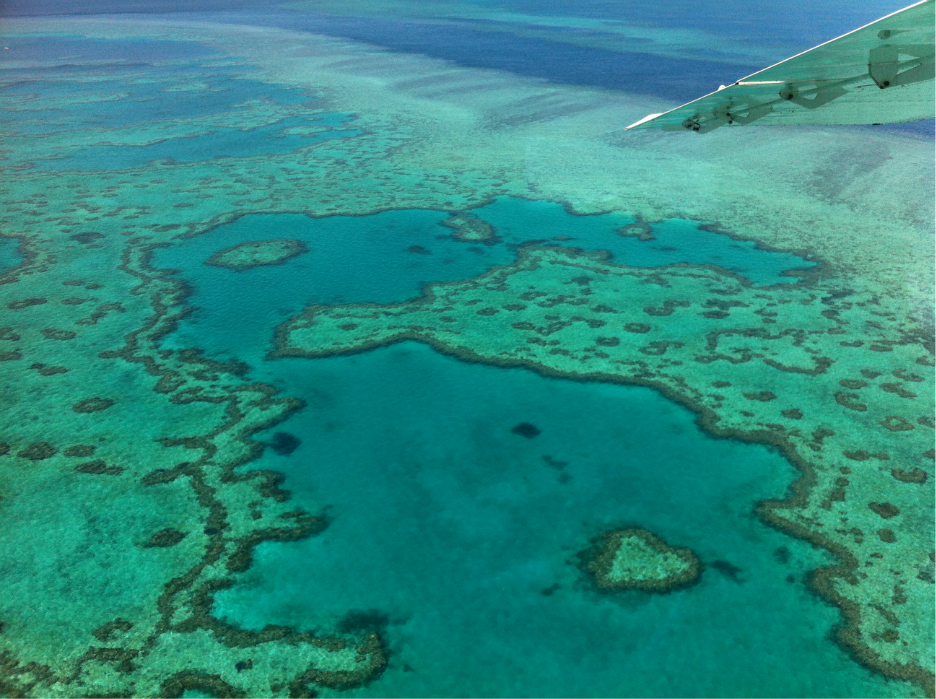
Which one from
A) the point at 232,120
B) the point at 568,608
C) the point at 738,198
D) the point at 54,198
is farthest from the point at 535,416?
the point at 232,120

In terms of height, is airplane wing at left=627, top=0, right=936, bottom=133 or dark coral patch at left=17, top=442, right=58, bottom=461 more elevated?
airplane wing at left=627, top=0, right=936, bottom=133

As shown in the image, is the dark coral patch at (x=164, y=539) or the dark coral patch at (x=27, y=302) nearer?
the dark coral patch at (x=164, y=539)

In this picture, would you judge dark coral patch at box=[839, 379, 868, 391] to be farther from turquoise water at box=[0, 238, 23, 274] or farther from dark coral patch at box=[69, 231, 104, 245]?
turquoise water at box=[0, 238, 23, 274]

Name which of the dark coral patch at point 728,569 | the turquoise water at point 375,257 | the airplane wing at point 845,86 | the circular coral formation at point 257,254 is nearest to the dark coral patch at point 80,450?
the turquoise water at point 375,257

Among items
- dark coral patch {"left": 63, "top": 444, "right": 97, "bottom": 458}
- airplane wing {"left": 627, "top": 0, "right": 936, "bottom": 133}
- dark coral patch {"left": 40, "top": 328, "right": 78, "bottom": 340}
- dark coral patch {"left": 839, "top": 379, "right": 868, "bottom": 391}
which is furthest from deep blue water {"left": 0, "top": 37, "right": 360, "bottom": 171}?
airplane wing {"left": 627, "top": 0, "right": 936, "bottom": 133}

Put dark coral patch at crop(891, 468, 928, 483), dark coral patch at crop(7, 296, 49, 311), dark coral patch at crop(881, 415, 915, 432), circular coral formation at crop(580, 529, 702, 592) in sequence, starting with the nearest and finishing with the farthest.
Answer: circular coral formation at crop(580, 529, 702, 592)
dark coral patch at crop(891, 468, 928, 483)
dark coral patch at crop(881, 415, 915, 432)
dark coral patch at crop(7, 296, 49, 311)

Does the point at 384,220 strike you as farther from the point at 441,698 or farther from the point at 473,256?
the point at 441,698

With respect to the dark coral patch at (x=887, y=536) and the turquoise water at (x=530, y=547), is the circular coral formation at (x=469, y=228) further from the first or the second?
the dark coral patch at (x=887, y=536)
